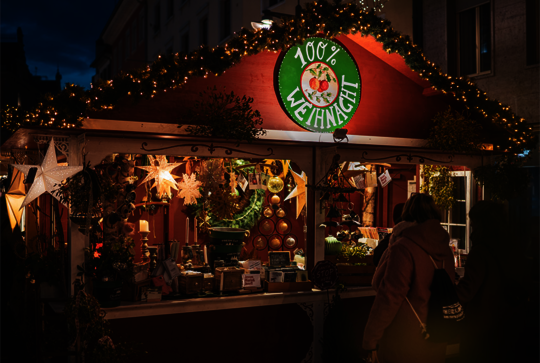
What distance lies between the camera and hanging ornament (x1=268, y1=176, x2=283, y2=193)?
339 inches

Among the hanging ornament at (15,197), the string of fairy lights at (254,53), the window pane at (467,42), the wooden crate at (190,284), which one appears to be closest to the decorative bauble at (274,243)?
the wooden crate at (190,284)

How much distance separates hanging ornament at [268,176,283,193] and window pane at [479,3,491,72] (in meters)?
6.28

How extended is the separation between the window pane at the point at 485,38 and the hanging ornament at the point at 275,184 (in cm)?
628

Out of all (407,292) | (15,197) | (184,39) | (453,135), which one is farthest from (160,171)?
(184,39)

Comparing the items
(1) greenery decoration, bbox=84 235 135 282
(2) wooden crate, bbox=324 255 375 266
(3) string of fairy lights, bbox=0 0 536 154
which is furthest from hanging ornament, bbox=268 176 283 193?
(1) greenery decoration, bbox=84 235 135 282

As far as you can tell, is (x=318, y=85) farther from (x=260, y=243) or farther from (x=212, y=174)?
(x=260, y=243)

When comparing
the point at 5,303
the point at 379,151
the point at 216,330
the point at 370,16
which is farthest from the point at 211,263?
the point at 5,303

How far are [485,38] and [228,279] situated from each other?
366 inches

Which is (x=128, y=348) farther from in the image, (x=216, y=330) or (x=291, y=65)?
(x=291, y=65)

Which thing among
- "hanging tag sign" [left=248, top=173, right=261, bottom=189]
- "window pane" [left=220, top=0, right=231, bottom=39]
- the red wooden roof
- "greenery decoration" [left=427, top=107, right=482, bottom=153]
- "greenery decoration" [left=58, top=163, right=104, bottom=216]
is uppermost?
"window pane" [left=220, top=0, right=231, bottom=39]

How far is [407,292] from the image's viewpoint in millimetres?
3807

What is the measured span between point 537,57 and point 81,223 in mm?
9737

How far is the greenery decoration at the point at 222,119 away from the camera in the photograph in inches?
219

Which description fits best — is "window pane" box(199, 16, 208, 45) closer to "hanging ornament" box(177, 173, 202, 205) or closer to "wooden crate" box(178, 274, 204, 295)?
"hanging ornament" box(177, 173, 202, 205)
